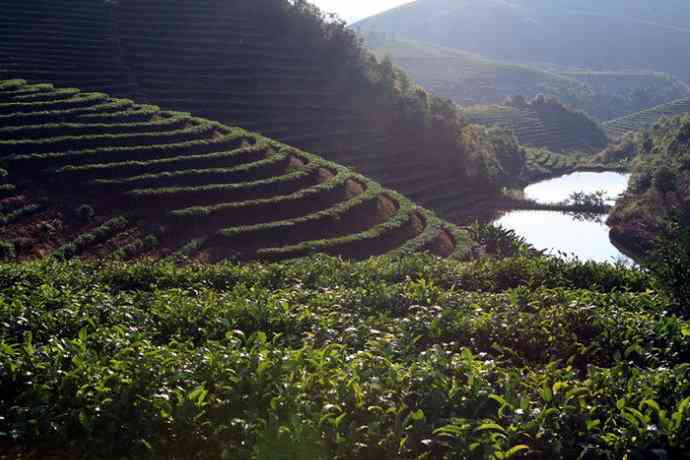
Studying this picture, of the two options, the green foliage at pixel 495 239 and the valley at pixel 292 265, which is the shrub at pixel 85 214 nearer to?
the valley at pixel 292 265

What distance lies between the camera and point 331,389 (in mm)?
6117

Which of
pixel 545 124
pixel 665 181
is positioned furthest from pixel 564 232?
pixel 545 124

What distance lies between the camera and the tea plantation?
547cm

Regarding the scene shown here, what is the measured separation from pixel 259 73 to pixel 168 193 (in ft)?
104

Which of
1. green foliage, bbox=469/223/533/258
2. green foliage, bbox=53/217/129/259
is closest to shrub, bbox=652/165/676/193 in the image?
green foliage, bbox=469/223/533/258

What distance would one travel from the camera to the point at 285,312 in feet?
30.4

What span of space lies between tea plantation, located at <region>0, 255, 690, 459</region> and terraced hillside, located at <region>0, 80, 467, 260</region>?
17.5 meters

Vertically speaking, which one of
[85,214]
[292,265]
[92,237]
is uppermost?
[292,265]

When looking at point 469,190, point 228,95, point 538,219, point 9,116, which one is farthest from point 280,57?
point 9,116

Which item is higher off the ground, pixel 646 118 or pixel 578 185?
pixel 646 118

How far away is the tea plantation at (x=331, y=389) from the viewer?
5473 millimetres

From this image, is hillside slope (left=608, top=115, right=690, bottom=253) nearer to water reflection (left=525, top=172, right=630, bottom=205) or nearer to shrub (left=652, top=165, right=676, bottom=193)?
shrub (left=652, top=165, right=676, bottom=193)

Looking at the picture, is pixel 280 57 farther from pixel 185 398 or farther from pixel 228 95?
pixel 185 398

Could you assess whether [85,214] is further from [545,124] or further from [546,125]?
[545,124]
